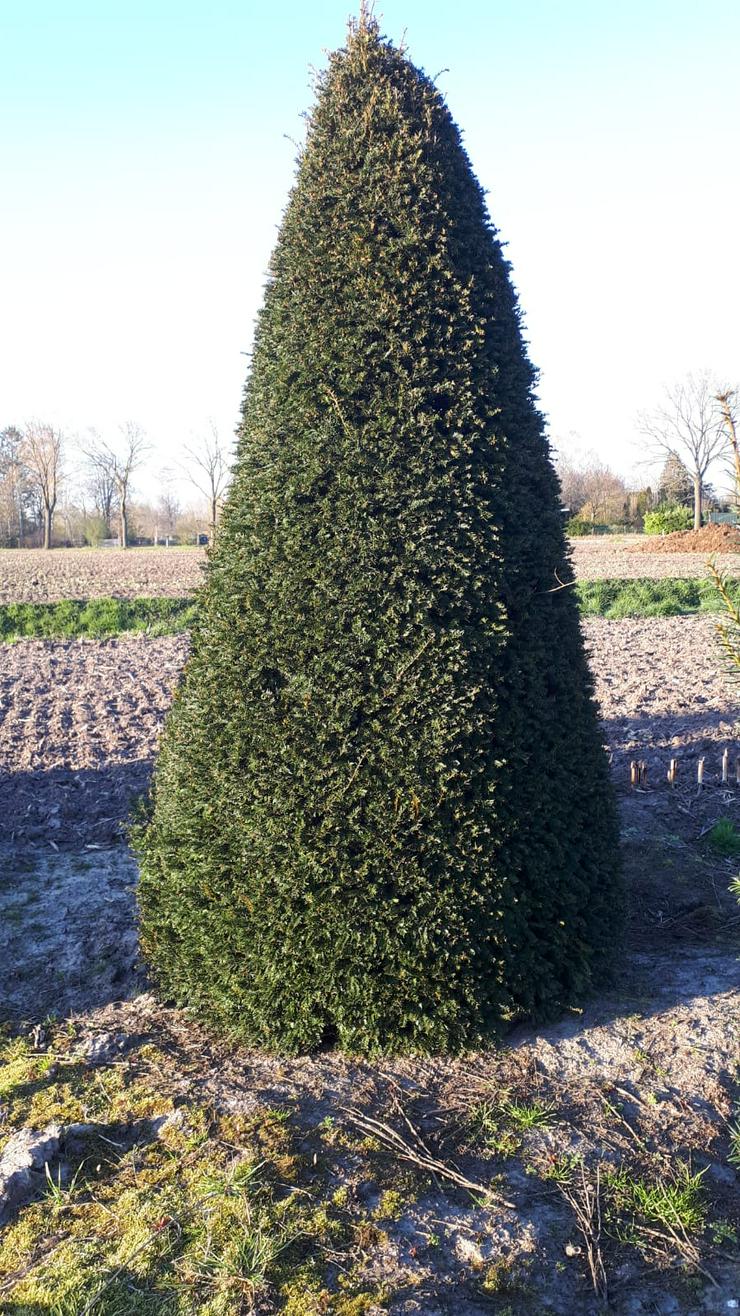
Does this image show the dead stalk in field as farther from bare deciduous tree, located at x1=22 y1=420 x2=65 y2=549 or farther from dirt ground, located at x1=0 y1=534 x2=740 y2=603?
bare deciduous tree, located at x1=22 y1=420 x2=65 y2=549

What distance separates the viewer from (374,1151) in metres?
3.21

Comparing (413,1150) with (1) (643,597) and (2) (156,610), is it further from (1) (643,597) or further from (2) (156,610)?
(2) (156,610)

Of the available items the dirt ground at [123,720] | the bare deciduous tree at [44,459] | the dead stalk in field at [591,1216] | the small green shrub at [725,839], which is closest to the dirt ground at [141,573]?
the dirt ground at [123,720]

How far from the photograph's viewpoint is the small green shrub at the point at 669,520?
50.1m

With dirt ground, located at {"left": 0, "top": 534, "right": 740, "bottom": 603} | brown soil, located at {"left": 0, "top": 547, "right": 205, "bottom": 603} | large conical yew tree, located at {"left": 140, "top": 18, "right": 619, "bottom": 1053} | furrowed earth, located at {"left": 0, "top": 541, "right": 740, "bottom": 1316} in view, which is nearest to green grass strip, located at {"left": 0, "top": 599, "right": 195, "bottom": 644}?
dirt ground, located at {"left": 0, "top": 534, "right": 740, "bottom": 603}

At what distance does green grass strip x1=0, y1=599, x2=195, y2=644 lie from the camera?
17484mm

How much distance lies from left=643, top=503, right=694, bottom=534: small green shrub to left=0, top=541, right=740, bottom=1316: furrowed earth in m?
47.8

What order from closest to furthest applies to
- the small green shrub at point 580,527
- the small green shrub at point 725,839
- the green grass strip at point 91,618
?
the small green shrub at point 725,839 → the green grass strip at point 91,618 → the small green shrub at point 580,527

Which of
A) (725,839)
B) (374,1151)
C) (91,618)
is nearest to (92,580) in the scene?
(91,618)

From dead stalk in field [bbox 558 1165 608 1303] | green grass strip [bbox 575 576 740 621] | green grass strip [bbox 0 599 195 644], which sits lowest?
dead stalk in field [bbox 558 1165 608 1303]

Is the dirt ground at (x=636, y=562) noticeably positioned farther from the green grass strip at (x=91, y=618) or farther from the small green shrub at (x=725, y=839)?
the small green shrub at (x=725, y=839)

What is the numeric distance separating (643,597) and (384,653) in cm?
1590

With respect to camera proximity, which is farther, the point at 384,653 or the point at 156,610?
the point at 156,610

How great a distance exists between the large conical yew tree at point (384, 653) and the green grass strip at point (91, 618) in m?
13.4
